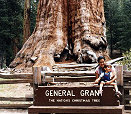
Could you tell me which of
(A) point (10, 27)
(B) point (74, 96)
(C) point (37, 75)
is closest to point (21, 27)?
(A) point (10, 27)

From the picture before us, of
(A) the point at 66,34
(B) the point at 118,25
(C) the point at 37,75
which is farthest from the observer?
(B) the point at 118,25

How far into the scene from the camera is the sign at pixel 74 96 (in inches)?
207

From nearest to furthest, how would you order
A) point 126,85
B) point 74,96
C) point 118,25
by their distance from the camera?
point 74,96 < point 126,85 < point 118,25

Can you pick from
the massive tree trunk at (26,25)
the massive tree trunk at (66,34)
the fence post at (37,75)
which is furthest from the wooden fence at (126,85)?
the massive tree trunk at (26,25)

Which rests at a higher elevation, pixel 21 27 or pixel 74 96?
pixel 21 27

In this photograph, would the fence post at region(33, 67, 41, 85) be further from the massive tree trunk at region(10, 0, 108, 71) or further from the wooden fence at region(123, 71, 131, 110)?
the massive tree trunk at region(10, 0, 108, 71)

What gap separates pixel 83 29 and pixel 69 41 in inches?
54.7

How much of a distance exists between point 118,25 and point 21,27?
14358 mm

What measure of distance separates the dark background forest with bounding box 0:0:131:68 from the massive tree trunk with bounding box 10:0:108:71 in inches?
353

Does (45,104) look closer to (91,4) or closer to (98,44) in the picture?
(98,44)

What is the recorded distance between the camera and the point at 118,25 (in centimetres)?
3688

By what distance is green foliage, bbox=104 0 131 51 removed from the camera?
1384 inches

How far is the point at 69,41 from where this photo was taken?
55.4 ft

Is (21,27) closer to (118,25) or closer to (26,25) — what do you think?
(26,25)
